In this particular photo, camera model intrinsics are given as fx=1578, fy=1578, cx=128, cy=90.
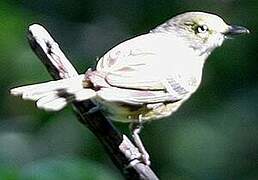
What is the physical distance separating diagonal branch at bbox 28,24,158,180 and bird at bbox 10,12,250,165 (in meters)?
0.05

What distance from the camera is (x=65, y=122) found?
24.3 feet

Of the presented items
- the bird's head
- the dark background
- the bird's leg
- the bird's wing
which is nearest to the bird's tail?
the bird's wing

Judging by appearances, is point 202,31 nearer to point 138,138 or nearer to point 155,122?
point 138,138

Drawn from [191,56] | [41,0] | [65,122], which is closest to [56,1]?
[41,0]

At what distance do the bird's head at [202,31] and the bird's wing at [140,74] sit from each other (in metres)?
0.33

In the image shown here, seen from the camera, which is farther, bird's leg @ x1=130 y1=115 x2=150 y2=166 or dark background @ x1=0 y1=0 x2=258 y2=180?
dark background @ x1=0 y1=0 x2=258 y2=180

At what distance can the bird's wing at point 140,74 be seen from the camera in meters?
5.10

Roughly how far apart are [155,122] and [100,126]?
2.50 meters

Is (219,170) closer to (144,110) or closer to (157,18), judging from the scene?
(157,18)

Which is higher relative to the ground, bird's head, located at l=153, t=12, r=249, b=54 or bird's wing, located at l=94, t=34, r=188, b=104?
bird's wing, located at l=94, t=34, r=188, b=104

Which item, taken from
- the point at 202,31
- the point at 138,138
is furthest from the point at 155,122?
the point at 138,138

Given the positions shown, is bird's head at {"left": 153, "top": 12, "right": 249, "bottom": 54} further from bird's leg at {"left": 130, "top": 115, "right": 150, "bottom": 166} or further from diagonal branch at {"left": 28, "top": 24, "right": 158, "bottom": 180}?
diagonal branch at {"left": 28, "top": 24, "right": 158, "bottom": 180}

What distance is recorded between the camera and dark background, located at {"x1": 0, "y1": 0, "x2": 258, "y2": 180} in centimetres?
727

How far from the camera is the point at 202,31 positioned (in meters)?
5.80
